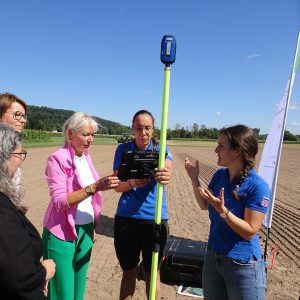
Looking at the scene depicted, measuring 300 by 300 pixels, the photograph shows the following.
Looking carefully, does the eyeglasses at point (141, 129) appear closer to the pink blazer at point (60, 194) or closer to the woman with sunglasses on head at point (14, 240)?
the pink blazer at point (60, 194)

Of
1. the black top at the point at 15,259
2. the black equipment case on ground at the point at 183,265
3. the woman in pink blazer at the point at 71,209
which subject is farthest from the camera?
the black equipment case on ground at the point at 183,265

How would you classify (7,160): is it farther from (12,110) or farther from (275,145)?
(275,145)

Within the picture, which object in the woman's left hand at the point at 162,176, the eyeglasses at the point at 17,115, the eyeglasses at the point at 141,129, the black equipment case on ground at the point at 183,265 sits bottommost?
the black equipment case on ground at the point at 183,265

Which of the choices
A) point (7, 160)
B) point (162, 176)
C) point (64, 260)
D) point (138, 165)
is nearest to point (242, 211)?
point (162, 176)

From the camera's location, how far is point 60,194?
8.71 ft

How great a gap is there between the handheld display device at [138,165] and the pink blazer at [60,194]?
55cm

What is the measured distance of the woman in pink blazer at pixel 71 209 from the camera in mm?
2664

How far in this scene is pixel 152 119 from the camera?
3311 millimetres

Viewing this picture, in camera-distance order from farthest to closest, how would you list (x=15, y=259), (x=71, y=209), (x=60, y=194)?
1. (x=71, y=209)
2. (x=60, y=194)
3. (x=15, y=259)

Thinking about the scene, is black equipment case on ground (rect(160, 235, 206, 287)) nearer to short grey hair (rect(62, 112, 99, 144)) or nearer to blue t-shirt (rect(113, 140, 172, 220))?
blue t-shirt (rect(113, 140, 172, 220))

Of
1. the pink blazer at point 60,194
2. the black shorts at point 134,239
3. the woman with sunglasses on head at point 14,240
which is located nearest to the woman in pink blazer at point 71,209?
the pink blazer at point 60,194

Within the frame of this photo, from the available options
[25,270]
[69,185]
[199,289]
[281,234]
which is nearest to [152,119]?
[69,185]

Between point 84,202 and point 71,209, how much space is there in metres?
0.18

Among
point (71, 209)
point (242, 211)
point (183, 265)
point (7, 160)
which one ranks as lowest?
point (183, 265)
